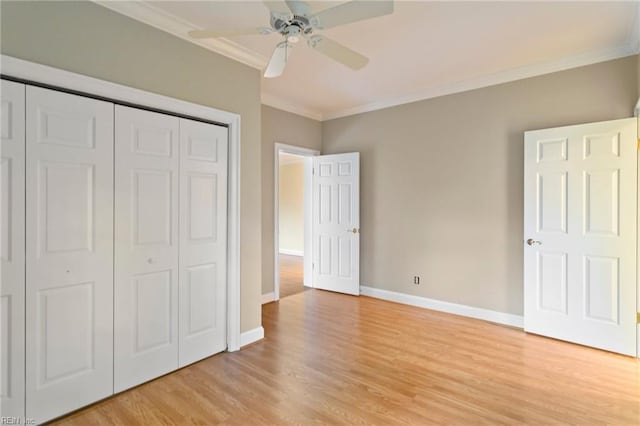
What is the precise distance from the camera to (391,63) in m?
3.33

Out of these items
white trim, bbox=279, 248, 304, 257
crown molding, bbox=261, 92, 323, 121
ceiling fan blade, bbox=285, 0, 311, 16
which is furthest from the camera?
white trim, bbox=279, 248, 304, 257

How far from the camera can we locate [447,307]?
4023mm

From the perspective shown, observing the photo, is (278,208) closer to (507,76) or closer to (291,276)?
(291,276)

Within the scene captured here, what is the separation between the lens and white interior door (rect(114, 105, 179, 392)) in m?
2.27

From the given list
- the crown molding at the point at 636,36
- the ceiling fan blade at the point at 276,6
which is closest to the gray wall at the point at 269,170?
the ceiling fan blade at the point at 276,6

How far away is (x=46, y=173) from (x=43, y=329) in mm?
946

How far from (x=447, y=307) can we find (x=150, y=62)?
13.2 ft

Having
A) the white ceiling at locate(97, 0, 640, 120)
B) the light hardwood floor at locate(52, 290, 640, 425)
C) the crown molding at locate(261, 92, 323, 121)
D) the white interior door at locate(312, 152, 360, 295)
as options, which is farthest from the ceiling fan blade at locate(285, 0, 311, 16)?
the white interior door at locate(312, 152, 360, 295)

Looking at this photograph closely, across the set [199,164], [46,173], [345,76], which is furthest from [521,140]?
[46,173]

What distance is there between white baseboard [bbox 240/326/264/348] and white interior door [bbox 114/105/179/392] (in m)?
0.62

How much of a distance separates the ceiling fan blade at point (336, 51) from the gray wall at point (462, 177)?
2.31 metres

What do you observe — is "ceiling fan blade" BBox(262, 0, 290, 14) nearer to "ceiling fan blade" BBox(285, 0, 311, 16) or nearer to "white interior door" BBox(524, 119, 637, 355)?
"ceiling fan blade" BBox(285, 0, 311, 16)

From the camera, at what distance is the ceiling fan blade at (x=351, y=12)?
1.58m

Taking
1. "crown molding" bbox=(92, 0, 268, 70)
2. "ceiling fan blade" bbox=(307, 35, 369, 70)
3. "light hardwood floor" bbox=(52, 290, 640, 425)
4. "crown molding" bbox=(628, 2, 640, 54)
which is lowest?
"light hardwood floor" bbox=(52, 290, 640, 425)
